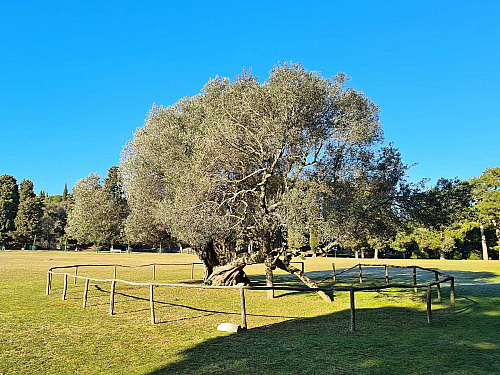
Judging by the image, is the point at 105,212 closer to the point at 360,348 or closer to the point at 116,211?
the point at 116,211

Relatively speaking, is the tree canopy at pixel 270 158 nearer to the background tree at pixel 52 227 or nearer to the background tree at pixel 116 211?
the background tree at pixel 116 211

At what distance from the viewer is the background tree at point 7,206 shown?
268 ft

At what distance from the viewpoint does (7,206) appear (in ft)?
272

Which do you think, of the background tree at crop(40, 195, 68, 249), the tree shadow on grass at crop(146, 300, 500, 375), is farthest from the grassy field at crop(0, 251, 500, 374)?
the background tree at crop(40, 195, 68, 249)

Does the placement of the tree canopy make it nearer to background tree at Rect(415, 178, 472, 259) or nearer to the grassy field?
background tree at Rect(415, 178, 472, 259)

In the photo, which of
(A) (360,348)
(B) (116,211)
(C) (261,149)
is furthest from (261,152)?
(B) (116,211)

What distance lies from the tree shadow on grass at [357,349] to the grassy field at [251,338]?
24 mm

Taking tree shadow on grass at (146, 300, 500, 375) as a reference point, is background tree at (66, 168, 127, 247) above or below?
above

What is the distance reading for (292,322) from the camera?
514 inches

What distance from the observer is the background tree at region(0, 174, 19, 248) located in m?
81.7

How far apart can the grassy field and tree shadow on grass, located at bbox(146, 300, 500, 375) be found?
2 cm

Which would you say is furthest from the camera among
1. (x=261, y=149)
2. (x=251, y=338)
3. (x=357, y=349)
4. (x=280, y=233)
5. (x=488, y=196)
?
(x=488, y=196)

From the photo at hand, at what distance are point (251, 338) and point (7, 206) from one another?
9064 centimetres

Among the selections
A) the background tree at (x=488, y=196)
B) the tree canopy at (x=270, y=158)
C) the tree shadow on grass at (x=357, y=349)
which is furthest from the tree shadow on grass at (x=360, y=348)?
the background tree at (x=488, y=196)
